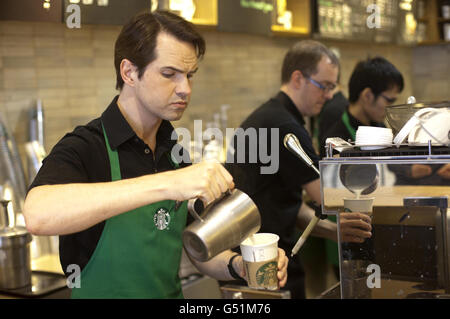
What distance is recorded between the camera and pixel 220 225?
3.73 ft

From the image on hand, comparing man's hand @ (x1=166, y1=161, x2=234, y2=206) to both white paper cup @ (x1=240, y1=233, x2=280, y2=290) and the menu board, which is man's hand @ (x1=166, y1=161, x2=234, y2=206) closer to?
white paper cup @ (x1=240, y1=233, x2=280, y2=290)

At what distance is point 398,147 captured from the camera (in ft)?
4.07

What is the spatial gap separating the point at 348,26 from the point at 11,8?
9.66 ft

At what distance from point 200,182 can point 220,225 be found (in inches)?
3.7

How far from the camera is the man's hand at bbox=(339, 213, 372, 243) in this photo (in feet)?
4.00

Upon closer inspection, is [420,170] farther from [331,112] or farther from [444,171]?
[331,112]

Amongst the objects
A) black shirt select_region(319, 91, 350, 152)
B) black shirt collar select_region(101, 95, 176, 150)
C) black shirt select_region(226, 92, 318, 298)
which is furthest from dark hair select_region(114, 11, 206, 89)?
black shirt select_region(319, 91, 350, 152)

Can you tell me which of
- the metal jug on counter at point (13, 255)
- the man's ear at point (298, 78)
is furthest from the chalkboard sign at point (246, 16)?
the metal jug on counter at point (13, 255)

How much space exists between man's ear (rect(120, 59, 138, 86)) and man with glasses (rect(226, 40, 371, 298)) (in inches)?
27.2

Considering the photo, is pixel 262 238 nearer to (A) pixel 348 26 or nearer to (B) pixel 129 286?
(B) pixel 129 286

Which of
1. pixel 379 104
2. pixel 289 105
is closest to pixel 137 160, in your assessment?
pixel 289 105

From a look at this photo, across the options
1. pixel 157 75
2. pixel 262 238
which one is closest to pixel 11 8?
pixel 157 75

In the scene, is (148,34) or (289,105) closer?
(148,34)

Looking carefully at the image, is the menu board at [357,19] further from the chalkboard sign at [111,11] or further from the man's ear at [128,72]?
the man's ear at [128,72]
